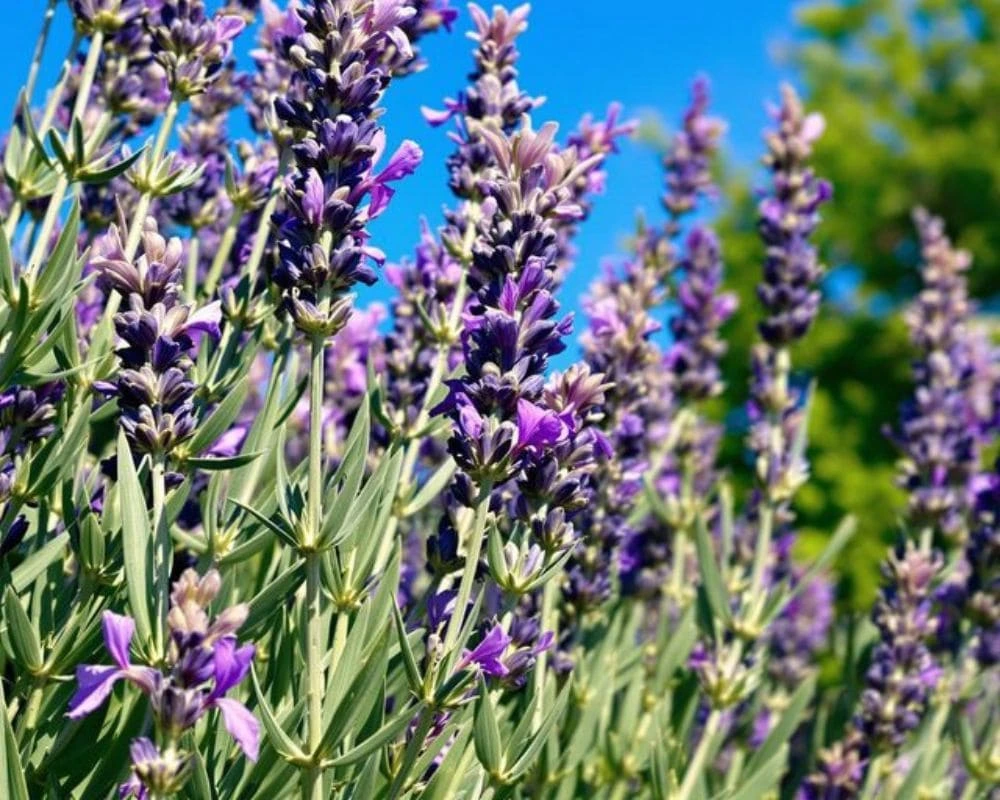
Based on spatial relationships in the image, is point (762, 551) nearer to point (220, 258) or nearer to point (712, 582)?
→ point (712, 582)

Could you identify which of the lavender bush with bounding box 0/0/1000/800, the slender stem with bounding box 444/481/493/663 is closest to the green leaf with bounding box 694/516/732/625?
the lavender bush with bounding box 0/0/1000/800

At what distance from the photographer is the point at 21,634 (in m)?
2.17

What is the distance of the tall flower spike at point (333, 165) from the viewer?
84.8 inches

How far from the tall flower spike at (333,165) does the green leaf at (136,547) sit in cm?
39

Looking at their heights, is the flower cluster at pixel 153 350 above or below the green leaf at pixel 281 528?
above

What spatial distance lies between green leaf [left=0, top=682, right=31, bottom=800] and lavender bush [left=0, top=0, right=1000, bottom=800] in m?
0.02

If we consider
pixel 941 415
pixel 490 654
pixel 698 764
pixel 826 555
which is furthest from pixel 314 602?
pixel 941 415

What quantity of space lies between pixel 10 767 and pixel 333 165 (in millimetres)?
1147

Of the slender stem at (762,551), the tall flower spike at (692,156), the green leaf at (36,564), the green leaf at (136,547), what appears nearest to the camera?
the green leaf at (136,547)

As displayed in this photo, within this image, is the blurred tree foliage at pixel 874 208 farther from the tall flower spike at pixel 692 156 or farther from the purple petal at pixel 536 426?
the purple petal at pixel 536 426

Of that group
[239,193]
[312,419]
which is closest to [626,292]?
[239,193]

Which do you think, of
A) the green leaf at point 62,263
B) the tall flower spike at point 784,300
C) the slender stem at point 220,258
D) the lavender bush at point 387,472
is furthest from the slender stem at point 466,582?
the tall flower spike at point 784,300

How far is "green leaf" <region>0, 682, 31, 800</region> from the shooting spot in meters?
1.97

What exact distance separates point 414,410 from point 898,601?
176 centimetres
